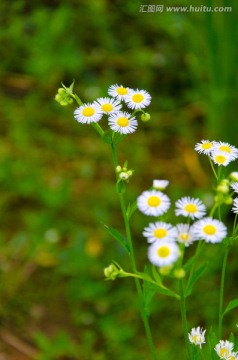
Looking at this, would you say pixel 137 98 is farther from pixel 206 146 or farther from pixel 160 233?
pixel 160 233

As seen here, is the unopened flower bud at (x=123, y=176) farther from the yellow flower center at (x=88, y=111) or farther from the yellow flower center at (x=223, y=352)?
the yellow flower center at (x=223, y=352)

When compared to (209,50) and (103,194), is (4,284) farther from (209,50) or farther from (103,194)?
(209,50)

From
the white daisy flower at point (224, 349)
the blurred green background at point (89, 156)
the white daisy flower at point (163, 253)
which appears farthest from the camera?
the blurred green background at point (89, 156)

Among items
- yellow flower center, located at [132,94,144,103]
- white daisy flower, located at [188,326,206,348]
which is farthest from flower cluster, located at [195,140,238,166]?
white daisy flower, located at [188,326,206,348]

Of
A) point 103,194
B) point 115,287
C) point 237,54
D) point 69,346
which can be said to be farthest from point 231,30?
point 69,346

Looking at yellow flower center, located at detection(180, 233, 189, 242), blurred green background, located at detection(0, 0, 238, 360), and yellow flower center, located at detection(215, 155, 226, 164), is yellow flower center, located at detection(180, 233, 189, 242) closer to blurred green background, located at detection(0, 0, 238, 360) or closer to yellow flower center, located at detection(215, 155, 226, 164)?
yellow flower center, located at detection(215, 155, 226, 164)

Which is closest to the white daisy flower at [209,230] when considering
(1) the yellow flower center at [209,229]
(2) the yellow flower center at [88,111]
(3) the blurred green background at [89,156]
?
(1) the yellow flower center at [209,229]
